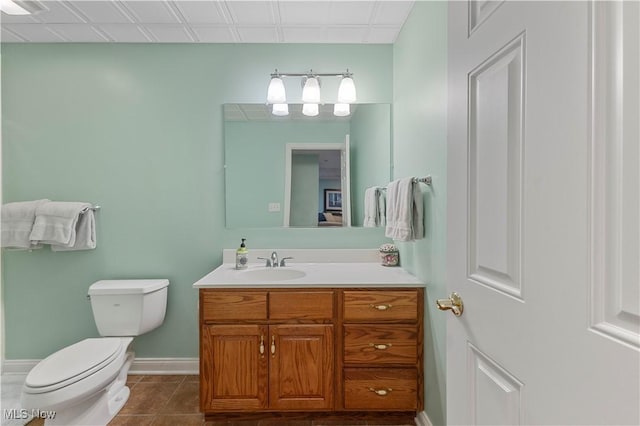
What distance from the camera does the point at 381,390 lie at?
184cm

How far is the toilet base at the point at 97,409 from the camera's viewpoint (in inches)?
69.5

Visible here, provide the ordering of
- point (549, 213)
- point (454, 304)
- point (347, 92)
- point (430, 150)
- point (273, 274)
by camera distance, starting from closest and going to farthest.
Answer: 1. point (549, 213)
2. point (454, 304)
3. point (430, 150)
4. point (273, 274)
5. point (347, 92)

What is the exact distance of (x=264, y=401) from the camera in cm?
185

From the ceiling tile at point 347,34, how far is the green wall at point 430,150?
0.97ft

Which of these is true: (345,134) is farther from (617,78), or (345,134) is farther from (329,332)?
(617,78)

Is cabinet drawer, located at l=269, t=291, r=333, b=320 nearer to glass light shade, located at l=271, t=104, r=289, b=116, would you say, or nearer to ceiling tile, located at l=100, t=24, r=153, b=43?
glass light shade, located at l=271, t=104, r=289, b=116

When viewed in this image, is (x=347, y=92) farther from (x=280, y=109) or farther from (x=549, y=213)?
(x=549, y=213)

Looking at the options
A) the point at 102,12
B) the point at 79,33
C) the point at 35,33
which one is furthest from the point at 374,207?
the point at 35,33

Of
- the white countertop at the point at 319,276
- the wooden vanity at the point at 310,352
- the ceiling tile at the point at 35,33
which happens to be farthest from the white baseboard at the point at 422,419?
the ceiling tile at the point at 35,33

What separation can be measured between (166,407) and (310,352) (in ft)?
3.20

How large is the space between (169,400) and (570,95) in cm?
247

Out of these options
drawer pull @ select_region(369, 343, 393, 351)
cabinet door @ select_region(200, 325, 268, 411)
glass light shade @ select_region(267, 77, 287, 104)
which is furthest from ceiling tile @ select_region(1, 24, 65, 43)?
drawer pull @ select_region(369, 343, 393, 351)

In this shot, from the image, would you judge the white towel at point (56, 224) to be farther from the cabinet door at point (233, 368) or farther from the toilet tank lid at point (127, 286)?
the cabinet door at point (233, 368)

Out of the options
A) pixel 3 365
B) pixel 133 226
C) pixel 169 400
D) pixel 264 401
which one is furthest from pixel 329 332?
pixel 3 365
